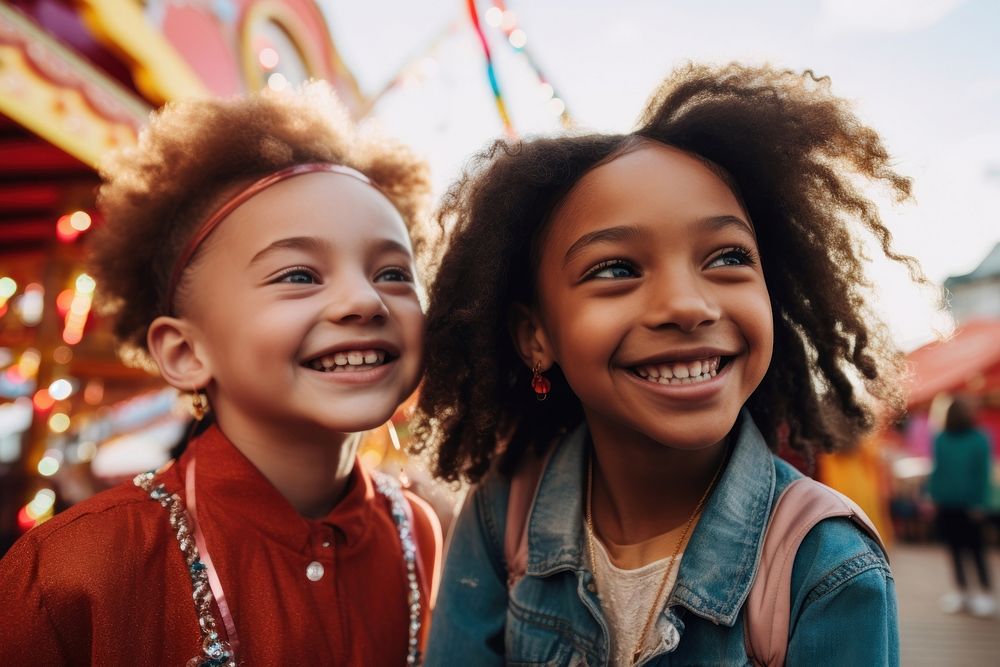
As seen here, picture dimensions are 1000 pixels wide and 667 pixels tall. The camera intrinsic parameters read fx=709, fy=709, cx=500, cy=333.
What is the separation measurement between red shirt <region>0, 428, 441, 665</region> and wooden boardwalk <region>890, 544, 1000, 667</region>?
3602 mm

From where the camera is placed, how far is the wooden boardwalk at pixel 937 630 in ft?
12.6

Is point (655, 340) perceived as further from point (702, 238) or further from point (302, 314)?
point (302, 314)

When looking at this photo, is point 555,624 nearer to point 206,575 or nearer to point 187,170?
point 206,575

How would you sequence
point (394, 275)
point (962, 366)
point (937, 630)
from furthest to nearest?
point (962, 366) → point (937, 630) → point (394, 275)

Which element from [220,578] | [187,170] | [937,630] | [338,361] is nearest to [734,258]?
[338,361]

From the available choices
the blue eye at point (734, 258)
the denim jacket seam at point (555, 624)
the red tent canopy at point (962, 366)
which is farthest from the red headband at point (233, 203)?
the red tent canopy at point (962, 366)

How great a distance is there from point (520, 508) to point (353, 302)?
0.55m

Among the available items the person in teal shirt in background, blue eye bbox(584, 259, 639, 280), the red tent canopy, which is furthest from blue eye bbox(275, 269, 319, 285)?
the red tent canopy

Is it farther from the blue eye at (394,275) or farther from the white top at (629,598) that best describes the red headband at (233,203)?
the white top at (629,598)

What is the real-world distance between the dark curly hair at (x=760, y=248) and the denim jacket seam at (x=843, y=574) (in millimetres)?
505

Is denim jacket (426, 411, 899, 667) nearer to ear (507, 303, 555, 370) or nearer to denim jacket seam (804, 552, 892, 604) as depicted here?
denim jacket seam (804, 552, 892, 604)

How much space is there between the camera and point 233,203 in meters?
1.46

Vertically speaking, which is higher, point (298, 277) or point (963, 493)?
point (298, 277)

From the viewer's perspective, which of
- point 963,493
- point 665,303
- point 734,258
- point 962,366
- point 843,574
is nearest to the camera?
point 843,574
